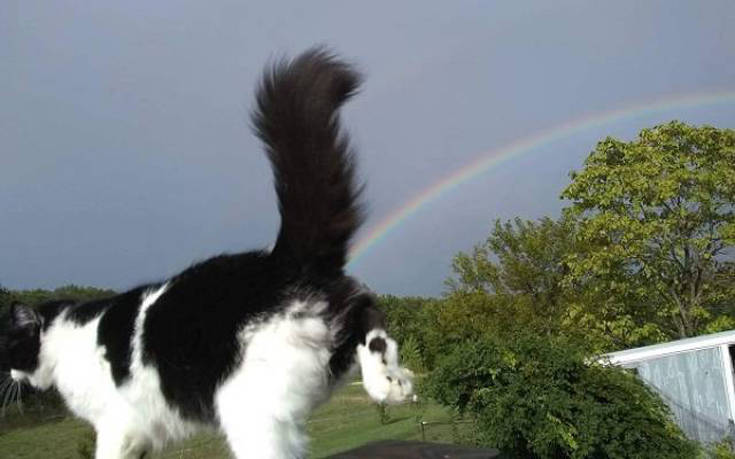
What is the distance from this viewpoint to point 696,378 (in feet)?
43.5

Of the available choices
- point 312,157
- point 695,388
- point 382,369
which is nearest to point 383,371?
point 382,369

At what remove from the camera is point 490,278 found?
2441 centimetres

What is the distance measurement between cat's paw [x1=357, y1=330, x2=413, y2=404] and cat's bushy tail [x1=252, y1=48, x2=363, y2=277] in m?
0.36

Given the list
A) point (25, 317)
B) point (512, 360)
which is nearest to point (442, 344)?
point (512, 360)

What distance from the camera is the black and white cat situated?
2.70 meters

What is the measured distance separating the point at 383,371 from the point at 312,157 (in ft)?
2.97

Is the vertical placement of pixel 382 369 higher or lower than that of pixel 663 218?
lower

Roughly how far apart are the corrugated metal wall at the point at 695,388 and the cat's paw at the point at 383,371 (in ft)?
37.1

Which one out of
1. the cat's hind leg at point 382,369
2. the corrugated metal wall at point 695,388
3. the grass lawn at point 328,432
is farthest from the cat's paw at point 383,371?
the grass lawn at point 328,432

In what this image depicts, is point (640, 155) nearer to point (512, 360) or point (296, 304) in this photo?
point (512, 360)

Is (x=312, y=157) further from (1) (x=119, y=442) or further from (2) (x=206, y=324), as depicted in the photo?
(1) (x=119, y=442)

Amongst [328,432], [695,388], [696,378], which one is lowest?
[328,432]

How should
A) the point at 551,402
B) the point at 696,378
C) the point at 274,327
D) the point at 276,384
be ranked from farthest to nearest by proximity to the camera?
the point at 696,378 < the point at 551,402 < the point at 274,327 < the point at 276,384

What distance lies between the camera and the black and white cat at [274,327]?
8.87 feet
